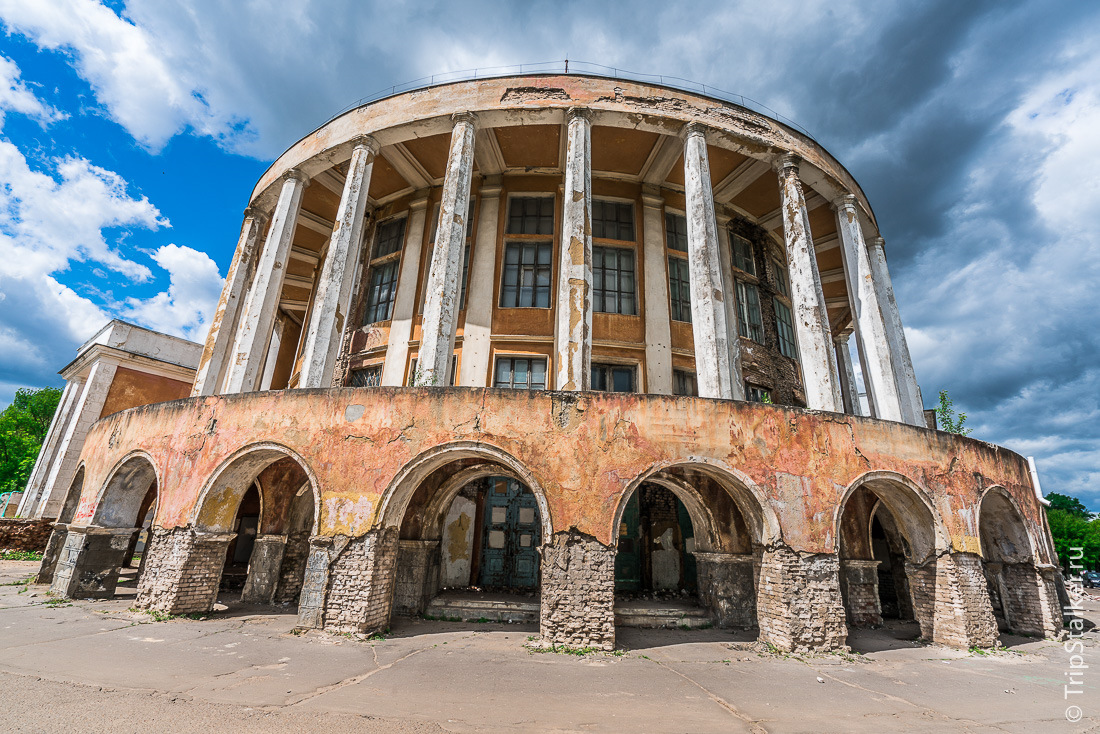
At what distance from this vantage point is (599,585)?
25.3 feet

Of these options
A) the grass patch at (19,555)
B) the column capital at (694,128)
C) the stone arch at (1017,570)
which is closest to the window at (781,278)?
the column capital at (694,128)

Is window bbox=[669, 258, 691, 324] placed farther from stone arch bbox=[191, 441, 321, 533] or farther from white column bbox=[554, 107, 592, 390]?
stone arch bbox=[191, 441, 321, 533]

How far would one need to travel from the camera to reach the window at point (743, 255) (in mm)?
16375

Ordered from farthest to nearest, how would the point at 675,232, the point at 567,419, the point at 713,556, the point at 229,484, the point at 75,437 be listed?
the point at 75,437
the point at 675,232
the point at 713,556
the point at 229,484
the point at 567,419

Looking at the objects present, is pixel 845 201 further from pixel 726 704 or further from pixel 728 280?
pixel 726 704

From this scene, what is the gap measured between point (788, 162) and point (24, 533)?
2691 centimetres

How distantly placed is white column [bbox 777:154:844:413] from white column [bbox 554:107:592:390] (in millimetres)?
4942

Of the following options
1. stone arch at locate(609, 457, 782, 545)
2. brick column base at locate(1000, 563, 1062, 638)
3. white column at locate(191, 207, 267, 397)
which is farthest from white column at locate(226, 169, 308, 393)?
brick column base at locate(1000, 563, 1062, 638)

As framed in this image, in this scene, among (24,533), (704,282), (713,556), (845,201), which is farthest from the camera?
(24,533)

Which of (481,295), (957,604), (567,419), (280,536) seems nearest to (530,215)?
(481,295)

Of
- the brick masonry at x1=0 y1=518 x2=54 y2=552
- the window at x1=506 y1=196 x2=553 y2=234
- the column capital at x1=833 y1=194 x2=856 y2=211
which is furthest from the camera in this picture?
the brick masonry at x1=0 y1=518 x2=54 y2=552

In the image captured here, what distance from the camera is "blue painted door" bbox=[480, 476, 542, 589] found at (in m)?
12.6

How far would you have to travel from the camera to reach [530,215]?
49.8 ft

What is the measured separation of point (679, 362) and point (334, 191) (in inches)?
462
